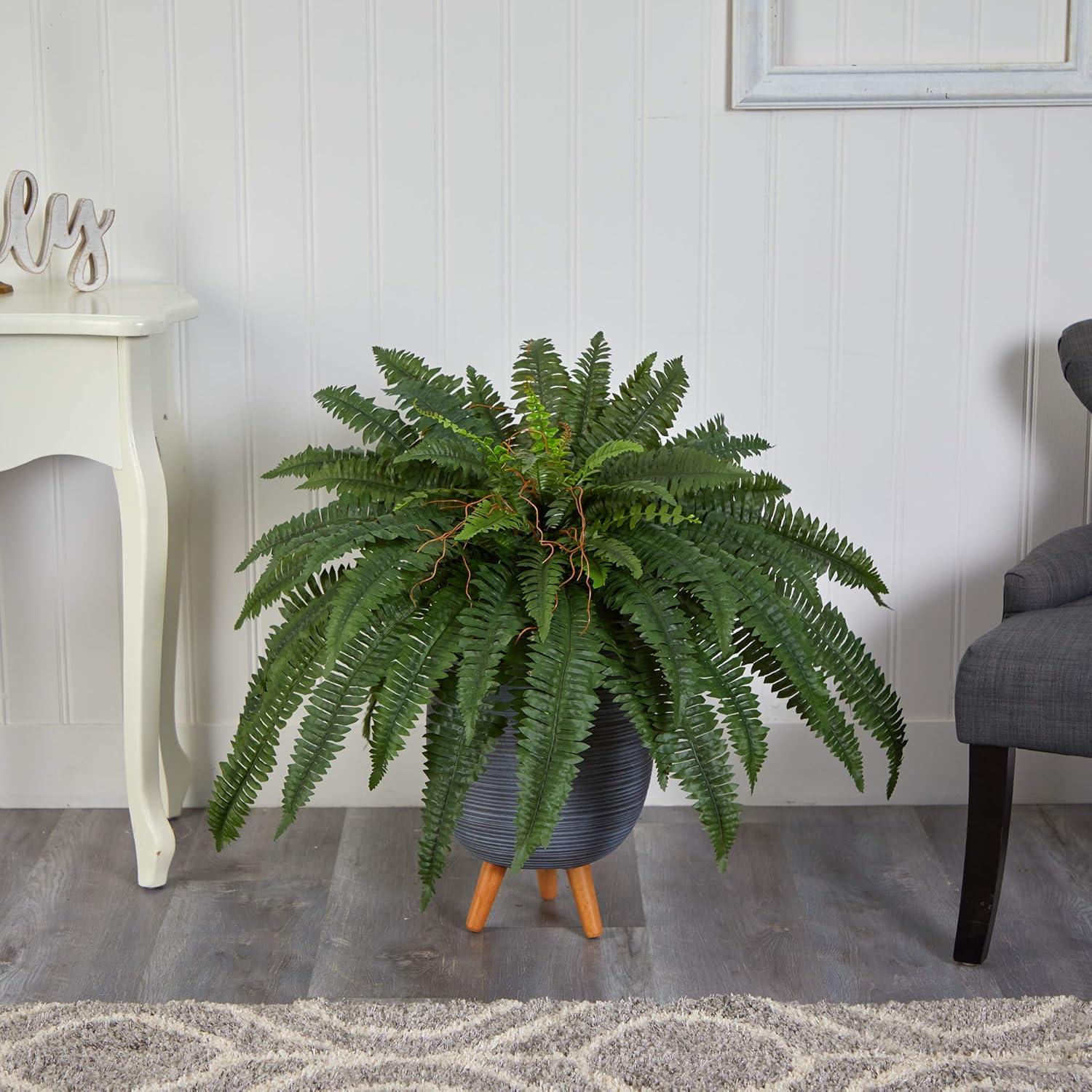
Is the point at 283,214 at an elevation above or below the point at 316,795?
above

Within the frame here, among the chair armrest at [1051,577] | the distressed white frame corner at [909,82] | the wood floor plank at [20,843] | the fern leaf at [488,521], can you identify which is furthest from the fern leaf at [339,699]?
the distressed white frame corner at [909,82]

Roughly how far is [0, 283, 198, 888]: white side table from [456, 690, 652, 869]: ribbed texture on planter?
50 centimetres

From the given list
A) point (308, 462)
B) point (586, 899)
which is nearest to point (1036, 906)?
point (586, 899)

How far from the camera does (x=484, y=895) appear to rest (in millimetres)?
1744

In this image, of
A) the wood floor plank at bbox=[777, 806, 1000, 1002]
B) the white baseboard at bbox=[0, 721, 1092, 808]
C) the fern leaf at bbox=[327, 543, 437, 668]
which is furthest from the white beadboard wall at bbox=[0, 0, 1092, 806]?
the fern leaf at bbox=[327, 543, 437, 668]

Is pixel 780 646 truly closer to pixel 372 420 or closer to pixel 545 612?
pixel 545 612

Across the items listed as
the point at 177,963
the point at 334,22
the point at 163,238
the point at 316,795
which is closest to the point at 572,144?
the point at 334,22

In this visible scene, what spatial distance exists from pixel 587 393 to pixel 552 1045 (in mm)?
822

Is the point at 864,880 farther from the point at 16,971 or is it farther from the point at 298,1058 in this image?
the point at 16,971

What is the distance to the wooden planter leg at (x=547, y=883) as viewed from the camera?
6.03 ft

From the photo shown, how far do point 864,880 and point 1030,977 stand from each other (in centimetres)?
32

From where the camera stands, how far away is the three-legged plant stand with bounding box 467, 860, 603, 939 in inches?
68.4

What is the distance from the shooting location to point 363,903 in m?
1.85

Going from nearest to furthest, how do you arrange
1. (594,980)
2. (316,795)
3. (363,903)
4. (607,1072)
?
(607,1072) < (594,980) < (363,903) < (316,795)
